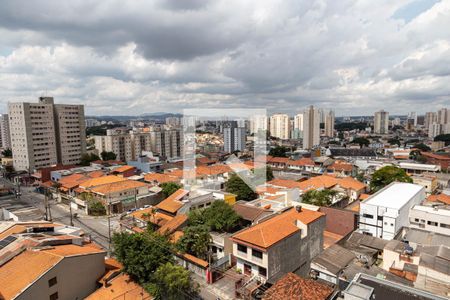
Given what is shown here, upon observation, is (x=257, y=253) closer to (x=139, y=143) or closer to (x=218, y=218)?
Result: (x=218, y=218)

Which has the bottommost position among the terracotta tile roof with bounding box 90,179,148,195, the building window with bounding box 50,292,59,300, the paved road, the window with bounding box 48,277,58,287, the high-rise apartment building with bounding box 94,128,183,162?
the paved road

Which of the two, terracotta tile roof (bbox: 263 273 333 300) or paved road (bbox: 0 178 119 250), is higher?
terracotta tile roof (bbox: 263 273 333 300)

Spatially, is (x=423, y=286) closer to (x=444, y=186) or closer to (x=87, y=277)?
(x=87, y=277)

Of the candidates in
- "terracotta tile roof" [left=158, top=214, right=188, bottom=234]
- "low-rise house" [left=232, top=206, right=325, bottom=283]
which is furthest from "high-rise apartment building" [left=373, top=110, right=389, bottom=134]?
"terracotta tile roof" [left=158, top=214, right=188, bottom=234]

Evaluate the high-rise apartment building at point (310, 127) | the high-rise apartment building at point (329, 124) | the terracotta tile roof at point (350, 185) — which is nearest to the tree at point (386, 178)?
the terracotta tile roof at point (350, 185)

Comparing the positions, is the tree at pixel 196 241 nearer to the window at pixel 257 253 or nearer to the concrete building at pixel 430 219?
the window at pixel 257 253

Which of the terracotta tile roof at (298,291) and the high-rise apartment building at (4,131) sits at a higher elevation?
the high-rise apartment building at (4,131)

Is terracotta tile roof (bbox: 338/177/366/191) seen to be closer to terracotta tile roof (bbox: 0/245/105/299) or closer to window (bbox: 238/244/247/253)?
window (bbox: 238/244/247/253)
